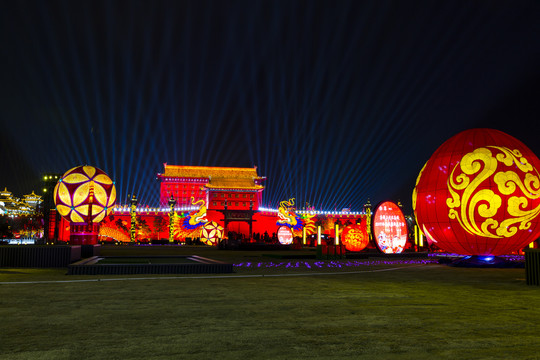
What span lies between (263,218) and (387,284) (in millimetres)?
50634

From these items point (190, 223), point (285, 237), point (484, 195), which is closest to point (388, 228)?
point (484, 195)

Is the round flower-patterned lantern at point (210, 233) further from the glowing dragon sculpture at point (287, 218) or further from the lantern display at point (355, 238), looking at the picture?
the lantern display at point (355, 238)

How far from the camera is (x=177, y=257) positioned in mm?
16172

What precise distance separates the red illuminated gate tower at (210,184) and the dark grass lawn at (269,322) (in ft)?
176

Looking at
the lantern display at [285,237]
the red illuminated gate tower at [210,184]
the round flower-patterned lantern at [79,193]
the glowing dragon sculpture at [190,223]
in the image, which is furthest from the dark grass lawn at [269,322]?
the red illuminated gate tower at [210,184]

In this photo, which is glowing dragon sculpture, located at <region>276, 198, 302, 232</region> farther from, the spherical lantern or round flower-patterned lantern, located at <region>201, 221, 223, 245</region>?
the spherical lantern

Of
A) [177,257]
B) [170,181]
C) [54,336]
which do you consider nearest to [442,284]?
[54,336]

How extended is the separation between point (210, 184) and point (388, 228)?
43696 mm

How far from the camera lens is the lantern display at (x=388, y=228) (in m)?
19.1

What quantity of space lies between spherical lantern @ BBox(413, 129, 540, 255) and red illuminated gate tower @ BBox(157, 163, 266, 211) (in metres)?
49.3

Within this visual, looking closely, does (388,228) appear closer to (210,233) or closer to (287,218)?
(287,218)

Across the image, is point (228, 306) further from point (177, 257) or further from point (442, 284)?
point (177, 257)

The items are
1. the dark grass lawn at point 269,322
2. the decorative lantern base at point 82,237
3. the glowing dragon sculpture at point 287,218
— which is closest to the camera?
the dark grass lawn at point 269,322

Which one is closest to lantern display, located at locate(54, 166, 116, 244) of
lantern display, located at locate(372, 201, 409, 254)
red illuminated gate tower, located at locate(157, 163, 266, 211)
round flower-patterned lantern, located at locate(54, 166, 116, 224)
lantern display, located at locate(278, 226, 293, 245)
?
round flower-patterned lantern, located at locate(54, 166, 116, 224)
